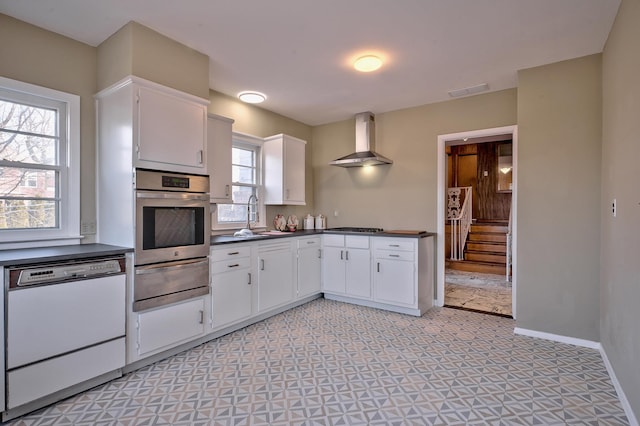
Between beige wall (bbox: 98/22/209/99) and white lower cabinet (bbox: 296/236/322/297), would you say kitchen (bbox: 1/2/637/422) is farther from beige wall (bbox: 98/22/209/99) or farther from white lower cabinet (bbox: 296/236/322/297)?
white lower cabinet (bbox: 296/236/322/297)

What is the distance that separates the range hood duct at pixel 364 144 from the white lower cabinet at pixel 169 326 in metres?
2.64

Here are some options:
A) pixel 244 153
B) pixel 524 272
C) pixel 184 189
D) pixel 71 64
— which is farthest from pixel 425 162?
pixel 71 64

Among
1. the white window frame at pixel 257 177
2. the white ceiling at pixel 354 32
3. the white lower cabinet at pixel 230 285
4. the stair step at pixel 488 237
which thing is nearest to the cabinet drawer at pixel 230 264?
the white lower cabinet at pixel 230 285

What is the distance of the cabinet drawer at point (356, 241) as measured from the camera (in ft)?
13.8

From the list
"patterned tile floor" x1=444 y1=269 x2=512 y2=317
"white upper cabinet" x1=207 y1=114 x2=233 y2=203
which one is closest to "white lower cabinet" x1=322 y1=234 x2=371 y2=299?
"patterned tile floor" x1=444 y1=269 x2=512 y2=317

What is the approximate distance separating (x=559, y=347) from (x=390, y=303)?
1.69 meters

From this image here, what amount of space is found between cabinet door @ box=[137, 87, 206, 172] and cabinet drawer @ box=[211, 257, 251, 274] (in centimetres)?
94

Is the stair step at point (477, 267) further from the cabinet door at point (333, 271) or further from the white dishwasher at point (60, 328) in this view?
the white dishwasher at point (60, 328)

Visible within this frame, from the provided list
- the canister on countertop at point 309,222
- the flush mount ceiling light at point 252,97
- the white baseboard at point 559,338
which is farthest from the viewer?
the canister on countertop at point 309,222

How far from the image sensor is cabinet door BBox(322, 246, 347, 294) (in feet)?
14.5

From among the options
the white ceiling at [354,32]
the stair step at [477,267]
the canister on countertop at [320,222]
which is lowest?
the stair step at [477,267]

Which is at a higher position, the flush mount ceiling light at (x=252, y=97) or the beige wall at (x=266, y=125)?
the flush mount ceiling light at (x=252, y=97)

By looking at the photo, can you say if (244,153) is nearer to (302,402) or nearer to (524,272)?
(302,402)

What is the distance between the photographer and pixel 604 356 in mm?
2684
